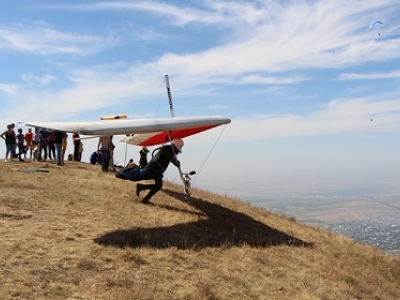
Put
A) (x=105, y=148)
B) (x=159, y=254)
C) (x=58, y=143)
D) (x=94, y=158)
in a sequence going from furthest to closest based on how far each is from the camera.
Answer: (x=94, y=158)
(x=58, y=143)
(x=105, y=148)
(x=159, y=254)

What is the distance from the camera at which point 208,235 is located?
11773 mm

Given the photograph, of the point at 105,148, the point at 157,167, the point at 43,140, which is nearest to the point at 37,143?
the point at 43,140

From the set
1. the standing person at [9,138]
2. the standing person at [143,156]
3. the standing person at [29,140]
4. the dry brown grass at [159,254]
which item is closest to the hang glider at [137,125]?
the dry brown grass at [159,254]

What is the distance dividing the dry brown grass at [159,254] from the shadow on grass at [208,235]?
0.12ft

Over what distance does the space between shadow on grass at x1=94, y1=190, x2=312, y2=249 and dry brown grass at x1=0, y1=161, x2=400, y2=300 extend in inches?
1.4

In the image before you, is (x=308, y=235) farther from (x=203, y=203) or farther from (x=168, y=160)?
(x=168, y=160)

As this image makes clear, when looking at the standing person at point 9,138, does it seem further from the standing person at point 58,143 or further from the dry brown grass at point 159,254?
the dry brown grass at point 159,254

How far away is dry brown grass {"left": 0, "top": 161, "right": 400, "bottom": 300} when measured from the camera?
7.83 meters

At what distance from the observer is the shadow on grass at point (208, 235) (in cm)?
1023

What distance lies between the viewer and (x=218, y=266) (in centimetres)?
939

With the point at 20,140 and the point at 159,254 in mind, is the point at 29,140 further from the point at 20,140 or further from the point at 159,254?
the point at 159,254

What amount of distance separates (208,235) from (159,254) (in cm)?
260

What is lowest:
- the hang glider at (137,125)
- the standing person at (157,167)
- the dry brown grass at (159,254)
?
the dry brown grass at (159,254)

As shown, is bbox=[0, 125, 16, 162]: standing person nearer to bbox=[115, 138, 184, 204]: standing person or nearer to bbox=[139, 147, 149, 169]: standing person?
bbox=[139, 147, 149, 169]: standing person
